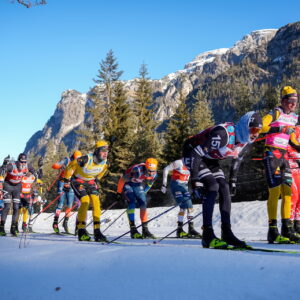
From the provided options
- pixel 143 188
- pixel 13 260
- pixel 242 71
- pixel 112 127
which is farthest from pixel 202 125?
pixel 242 71

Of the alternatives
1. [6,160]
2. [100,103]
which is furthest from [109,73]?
[6,160]

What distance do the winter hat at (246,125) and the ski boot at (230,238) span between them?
1194mm

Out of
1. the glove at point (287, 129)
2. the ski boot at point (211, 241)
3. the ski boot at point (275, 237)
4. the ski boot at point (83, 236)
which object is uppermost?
the glove at point (287, 129)

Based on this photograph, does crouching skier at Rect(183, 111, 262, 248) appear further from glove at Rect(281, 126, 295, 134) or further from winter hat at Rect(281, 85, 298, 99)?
winter hat at Rect(281, 85, 298, 99)

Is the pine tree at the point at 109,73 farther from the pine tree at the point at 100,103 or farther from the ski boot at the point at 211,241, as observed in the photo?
the ski boot at the point at 211,241

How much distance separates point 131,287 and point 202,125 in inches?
1354


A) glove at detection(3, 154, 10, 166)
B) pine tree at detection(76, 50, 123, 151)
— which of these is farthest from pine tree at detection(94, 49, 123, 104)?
glove at detection(3, 154, 10, 166)

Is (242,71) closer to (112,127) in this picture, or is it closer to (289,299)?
(112,127)

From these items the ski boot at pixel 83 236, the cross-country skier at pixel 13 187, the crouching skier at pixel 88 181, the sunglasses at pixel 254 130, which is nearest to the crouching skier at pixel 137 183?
the crouching skier at pixel 88 181

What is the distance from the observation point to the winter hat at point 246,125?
4.52 m

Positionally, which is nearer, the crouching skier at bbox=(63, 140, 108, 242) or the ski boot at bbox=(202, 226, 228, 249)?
the ski boot at bbox=(202, 226, 228, 249)

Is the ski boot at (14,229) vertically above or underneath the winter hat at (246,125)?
underneath

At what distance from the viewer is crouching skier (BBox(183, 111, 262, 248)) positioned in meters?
4.55

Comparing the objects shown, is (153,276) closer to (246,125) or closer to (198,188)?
(198,188)
